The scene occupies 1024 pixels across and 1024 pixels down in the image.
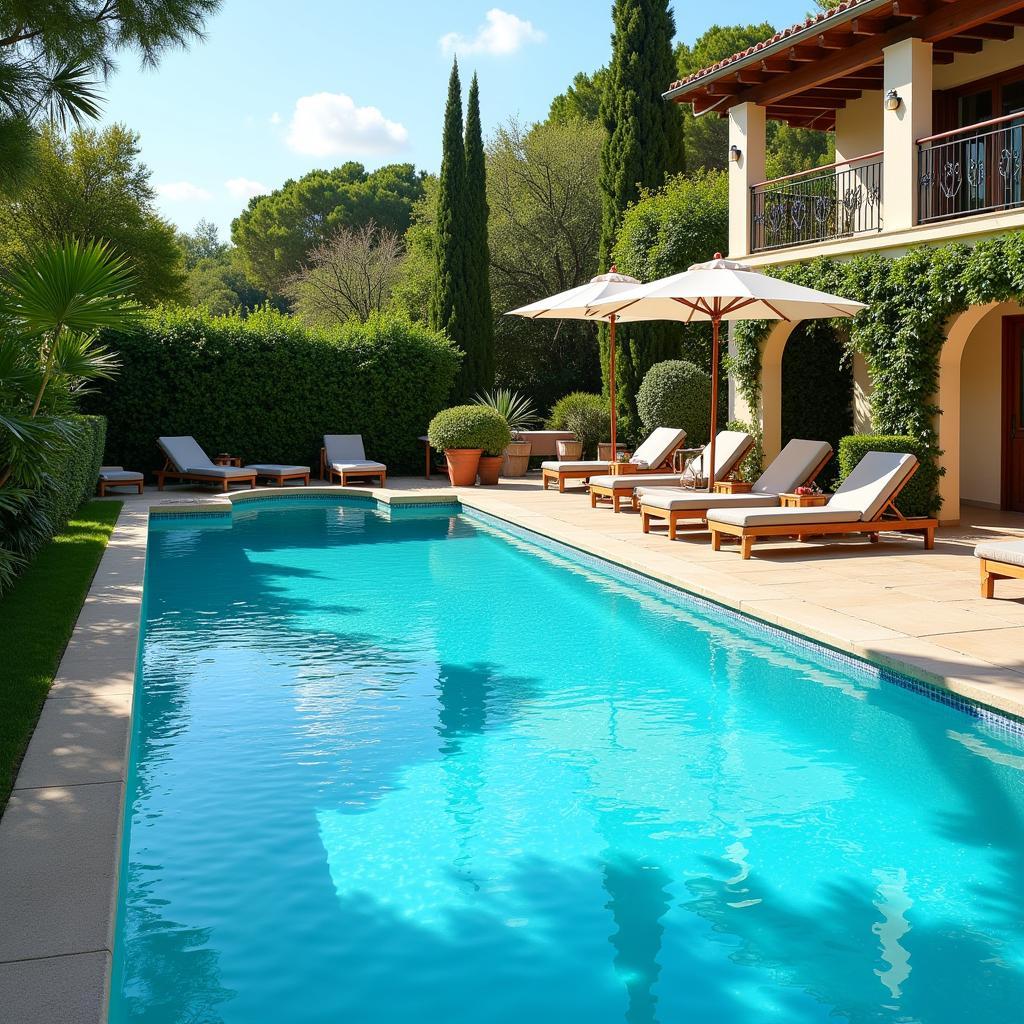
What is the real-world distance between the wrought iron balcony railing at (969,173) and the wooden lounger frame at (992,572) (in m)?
5.60

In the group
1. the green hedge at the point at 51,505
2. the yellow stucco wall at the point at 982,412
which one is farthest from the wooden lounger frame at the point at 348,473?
the yellow stucco wall at the point at 982,412

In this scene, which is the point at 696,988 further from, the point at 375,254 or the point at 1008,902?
the point at 375,254

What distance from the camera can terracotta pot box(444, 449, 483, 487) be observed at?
19.6 metres

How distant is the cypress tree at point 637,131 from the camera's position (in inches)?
893

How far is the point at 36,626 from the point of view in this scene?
7684 mm

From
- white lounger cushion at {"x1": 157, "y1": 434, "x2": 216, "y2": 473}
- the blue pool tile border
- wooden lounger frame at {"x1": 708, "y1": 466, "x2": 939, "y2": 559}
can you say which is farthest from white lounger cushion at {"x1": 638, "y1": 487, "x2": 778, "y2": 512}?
white lounger cushion at {"x1": 157, "y1": 434, "x2": 216, "y2": 473}

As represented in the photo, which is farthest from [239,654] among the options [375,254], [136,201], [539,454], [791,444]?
[375,254]

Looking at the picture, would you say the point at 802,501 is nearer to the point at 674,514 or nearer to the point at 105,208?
the point at 674,514

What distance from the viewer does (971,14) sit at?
12.6 m

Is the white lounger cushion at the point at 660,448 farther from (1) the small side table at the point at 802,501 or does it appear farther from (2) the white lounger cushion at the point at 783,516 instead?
(2) the white lounger cushion at the point at 783,516

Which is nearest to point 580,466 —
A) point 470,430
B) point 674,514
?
A: point 470,430

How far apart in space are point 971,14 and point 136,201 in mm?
31804

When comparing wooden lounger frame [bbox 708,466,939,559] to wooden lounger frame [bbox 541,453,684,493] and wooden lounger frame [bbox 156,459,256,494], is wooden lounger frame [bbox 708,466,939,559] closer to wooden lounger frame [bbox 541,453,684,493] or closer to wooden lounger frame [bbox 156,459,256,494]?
wooden lounger frame [bbox 541,453,684,493]

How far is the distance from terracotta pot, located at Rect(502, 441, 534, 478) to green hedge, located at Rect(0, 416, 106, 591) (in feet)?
28.8
